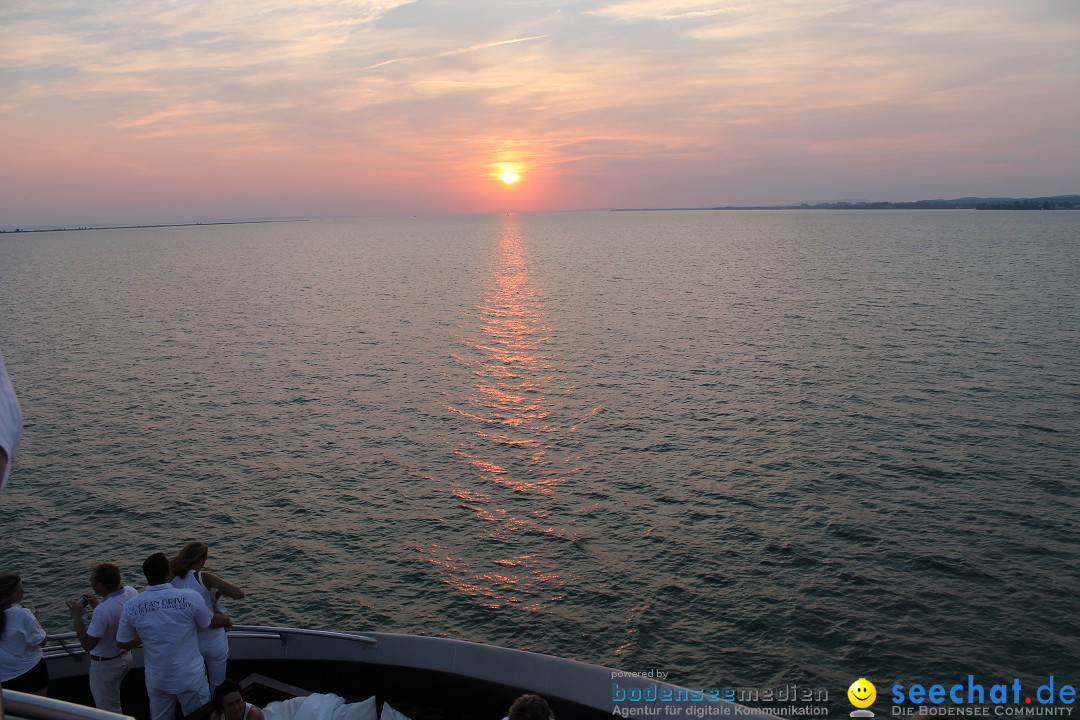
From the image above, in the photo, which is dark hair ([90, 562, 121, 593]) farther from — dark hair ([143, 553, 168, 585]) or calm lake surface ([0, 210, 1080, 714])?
calm lake surface ([0, 210, 1080, 714])

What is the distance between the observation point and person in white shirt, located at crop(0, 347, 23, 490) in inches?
86.2

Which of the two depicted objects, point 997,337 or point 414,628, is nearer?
point 414,628

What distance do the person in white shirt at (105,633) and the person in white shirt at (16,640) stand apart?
0.47m

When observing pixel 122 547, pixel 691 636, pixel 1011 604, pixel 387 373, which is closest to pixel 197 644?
pixel 691 636

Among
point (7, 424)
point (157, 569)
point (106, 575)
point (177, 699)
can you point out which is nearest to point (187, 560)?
point (157, 569)

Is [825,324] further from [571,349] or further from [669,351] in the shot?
[571,349]

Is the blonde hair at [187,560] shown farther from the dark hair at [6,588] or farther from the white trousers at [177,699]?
the dark hair at [6,588]

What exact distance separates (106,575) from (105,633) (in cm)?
75

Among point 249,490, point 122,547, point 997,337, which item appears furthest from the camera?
point 997,337

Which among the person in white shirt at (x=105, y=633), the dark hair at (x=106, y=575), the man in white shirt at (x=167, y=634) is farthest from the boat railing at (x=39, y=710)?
the dark hair at (x=106, y=575)

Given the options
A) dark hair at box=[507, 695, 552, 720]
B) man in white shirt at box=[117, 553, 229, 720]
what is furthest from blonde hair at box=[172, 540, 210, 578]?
dark hair at box=[507, 695, 552, 720]

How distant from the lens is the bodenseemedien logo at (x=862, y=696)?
14.5m

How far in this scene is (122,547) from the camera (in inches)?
862

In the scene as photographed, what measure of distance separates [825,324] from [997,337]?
12095 millimetres
